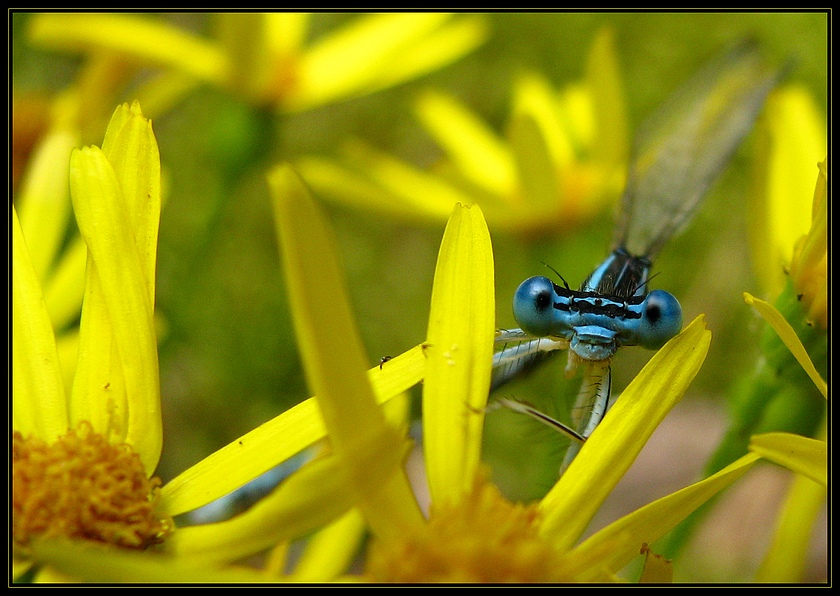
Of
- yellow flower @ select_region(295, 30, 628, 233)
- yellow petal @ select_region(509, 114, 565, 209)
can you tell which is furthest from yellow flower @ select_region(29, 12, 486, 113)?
yellow petal @ select_region(509, 114, 565, 209)

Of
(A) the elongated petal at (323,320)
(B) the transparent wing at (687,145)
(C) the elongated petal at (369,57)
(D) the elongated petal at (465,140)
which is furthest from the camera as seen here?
(D) the elongated petal at (465,140)

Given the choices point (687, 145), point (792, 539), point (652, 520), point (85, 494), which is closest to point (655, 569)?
point (652, 520)

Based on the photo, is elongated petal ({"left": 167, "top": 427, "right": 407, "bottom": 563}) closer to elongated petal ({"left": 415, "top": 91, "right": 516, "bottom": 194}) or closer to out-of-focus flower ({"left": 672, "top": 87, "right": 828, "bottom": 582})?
out-of-focus flower ({"left": 672, "top": 87, "right": 828, "bottom": 582})

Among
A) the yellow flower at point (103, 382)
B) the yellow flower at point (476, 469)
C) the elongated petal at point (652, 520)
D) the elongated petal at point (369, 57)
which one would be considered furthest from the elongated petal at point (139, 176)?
the elongated petal at point (369, 57)

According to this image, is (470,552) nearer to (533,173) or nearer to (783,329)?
(783,329)

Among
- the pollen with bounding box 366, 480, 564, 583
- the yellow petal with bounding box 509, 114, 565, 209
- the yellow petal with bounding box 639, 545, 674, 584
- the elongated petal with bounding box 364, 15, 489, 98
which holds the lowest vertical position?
the yellow petal with bounding box 639, 545, 674, 584

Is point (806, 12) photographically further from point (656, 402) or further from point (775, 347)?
point (656, 402)

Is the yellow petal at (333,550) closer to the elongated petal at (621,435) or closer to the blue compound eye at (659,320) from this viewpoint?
the elongated petal at (621,435)

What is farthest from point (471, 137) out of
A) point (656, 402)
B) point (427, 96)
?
point (656, 402)
